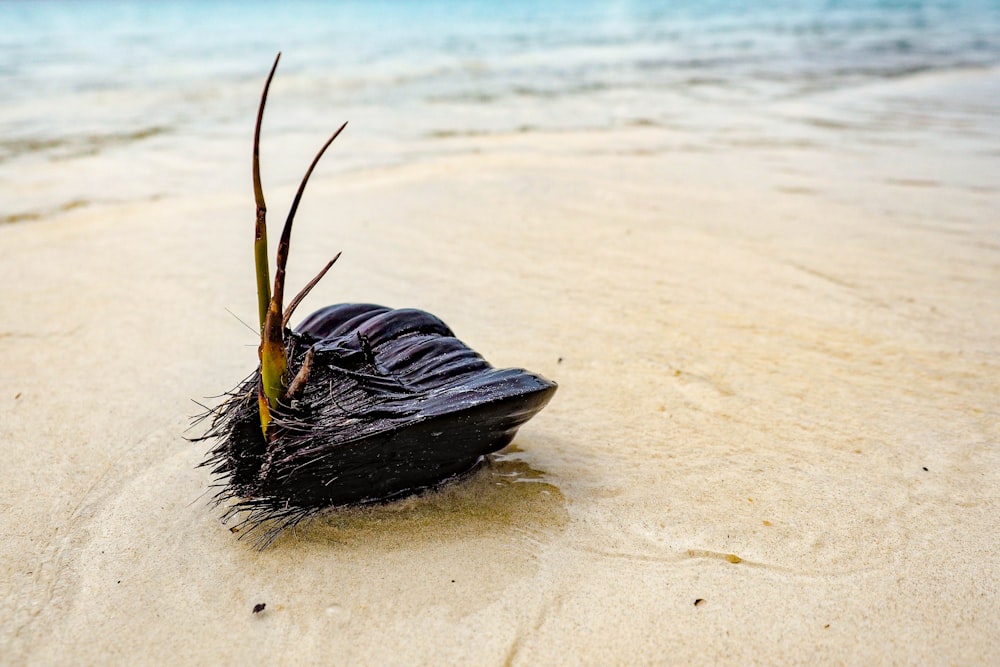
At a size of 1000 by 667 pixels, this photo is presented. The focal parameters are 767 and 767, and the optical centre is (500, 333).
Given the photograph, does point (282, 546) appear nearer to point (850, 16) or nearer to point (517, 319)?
point (517, 319)

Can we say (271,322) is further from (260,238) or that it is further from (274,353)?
(260,238)

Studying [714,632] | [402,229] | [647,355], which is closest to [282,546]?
[714,632]

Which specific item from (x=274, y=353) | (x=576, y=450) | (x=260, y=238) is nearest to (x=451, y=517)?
(x=576, y=450)

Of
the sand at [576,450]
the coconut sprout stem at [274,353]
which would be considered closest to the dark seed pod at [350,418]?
the coconut sprout stem at [274,353]

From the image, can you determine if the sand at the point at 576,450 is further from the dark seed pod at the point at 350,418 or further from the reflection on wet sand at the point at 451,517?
the dark seed pod at the point at 350,418

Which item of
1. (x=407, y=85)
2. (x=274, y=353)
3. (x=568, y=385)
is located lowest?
(x=568, y=385)

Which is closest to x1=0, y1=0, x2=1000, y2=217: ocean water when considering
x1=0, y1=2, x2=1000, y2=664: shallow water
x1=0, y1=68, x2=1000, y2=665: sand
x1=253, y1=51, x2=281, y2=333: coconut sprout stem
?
x1=0, y1=2, x2=1000, y2=664: shallow water
